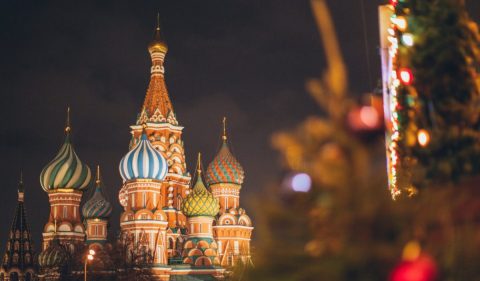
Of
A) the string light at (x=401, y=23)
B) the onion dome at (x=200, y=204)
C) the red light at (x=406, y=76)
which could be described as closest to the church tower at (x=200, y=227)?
the onion dome at (x=200, y=204)

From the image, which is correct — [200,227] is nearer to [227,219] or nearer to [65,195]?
[227,219]

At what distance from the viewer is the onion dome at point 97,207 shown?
47.1 meters

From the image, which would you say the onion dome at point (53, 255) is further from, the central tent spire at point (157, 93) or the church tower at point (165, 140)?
the central tent spire at point (157, 93)

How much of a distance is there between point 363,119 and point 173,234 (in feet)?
145

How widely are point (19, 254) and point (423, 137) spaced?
50.1 meters

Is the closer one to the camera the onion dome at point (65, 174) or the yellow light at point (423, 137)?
the yellow light at point (423, 137)

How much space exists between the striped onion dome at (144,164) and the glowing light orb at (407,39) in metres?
38.3

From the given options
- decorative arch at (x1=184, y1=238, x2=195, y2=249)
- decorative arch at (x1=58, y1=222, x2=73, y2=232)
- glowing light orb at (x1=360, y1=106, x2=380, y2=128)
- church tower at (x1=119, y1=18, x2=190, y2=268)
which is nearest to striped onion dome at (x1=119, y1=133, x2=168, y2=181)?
church tower at (x1=119, y1=18, x2=190, y2=268)

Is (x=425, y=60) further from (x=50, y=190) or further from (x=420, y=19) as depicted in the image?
(x=50, y=190)

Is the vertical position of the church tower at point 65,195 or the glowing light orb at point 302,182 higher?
the church tower at point 65,195

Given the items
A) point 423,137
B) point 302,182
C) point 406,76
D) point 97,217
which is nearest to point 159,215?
point 97,217

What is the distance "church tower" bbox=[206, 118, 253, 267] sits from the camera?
160ft

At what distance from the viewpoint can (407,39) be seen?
5508mm

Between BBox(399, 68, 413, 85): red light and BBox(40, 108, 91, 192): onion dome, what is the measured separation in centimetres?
4375
